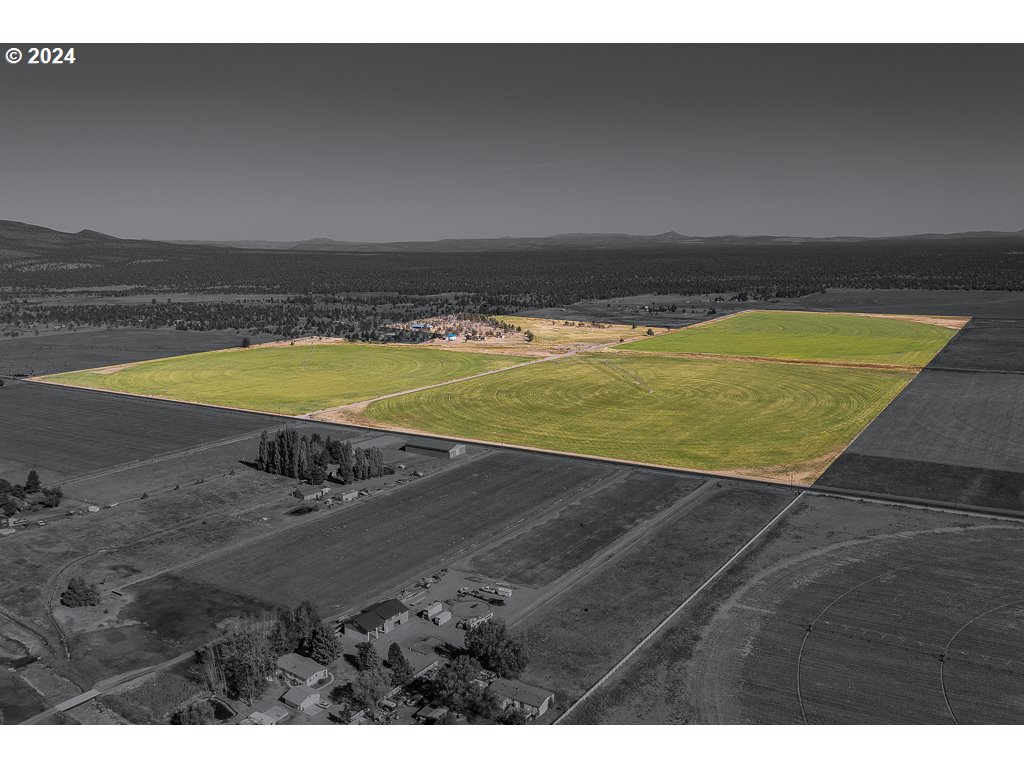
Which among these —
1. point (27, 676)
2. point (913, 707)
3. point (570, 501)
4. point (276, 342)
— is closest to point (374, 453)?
point (570, 501)

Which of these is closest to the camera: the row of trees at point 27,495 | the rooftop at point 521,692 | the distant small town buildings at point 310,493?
the rooftop at point 521,692

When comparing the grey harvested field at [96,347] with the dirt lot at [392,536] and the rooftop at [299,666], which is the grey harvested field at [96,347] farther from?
the rooftop at [299,666]

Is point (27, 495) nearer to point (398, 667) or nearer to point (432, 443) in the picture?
point (432, 443)

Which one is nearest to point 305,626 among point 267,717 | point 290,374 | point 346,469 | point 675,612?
point 267,717

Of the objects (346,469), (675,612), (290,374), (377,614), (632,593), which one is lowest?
(675,612)

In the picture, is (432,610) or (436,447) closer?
(432,610)

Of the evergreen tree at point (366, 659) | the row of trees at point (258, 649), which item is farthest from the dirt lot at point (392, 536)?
the evergreen tree at point (366, 659)
